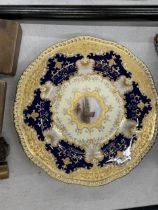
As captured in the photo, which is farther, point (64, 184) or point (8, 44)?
point (64, 184)

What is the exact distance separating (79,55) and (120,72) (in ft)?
0.41

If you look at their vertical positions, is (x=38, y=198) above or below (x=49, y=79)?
below

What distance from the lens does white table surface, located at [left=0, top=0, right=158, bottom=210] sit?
0.98m

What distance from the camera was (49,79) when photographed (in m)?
0.95

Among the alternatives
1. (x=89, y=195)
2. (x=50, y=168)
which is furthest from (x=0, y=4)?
(x=89, y=195)

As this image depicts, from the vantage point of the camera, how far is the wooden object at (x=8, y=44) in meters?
0.88

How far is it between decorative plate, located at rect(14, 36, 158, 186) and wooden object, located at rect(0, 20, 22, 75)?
5 centimetres

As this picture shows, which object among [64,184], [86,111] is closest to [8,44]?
[86,111]

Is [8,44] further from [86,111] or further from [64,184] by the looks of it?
[64,184]

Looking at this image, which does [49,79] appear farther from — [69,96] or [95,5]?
[95,5]

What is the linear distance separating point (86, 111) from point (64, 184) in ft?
0.72

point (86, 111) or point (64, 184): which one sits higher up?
point (86, 111)

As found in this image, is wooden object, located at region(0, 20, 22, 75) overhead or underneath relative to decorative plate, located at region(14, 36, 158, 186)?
overhead

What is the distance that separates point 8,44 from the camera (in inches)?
34.8
